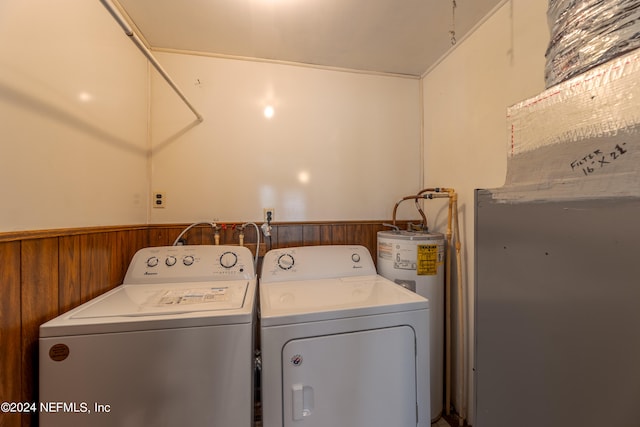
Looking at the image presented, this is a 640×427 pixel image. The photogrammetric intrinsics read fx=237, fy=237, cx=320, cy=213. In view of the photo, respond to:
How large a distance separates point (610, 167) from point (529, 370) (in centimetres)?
50

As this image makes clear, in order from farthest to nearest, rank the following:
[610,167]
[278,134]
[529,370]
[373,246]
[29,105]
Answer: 1. [373,246]
2. [278,134]
3. [29,105]
4. [529,370]
5. [610,167]

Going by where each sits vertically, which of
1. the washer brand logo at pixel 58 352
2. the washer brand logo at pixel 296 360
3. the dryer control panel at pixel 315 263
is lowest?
the washer brand logo at pixel 296 360

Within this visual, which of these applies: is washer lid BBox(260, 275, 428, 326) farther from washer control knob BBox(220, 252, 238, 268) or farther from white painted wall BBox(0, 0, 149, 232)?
white painted wall BBox(0, 0, 149, 232)

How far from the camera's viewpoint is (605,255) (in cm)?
45

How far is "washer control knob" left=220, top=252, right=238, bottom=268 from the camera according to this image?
4.54ft

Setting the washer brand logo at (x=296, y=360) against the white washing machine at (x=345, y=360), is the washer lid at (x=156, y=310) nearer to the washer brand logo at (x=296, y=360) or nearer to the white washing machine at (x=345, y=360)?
the white washing machine at (x=345, y=360)

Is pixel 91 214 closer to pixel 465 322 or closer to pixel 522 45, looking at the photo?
pixel 465 322

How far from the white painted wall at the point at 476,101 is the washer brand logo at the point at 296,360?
0.77 meters

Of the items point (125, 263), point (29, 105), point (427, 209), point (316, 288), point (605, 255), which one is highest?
point (29, 105)

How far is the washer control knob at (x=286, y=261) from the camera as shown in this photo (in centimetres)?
146

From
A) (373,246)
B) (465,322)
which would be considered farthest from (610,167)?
(373,246)

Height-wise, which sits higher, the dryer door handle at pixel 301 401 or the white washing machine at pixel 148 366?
the white washing machine at pixel 148 366

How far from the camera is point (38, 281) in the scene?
0.83 m

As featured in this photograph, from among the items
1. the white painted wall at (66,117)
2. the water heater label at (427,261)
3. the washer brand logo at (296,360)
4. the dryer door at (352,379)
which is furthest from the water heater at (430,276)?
the white painted wall at (66,117)
